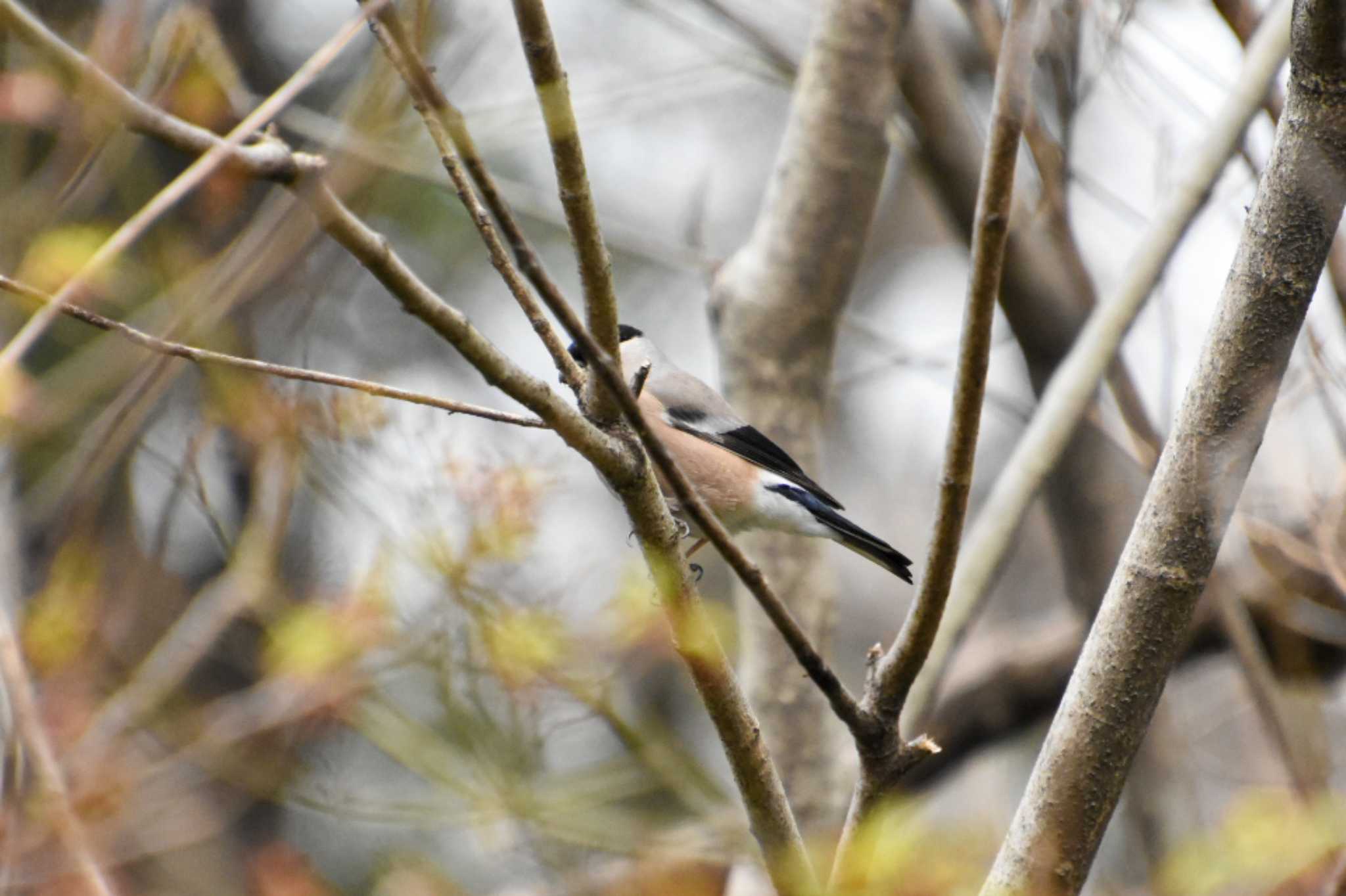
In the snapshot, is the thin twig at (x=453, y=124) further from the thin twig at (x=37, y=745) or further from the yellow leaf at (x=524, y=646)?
the yellow leaf at (x=524, y=646)

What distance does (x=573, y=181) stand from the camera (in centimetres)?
156

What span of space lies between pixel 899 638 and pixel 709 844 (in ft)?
5.90

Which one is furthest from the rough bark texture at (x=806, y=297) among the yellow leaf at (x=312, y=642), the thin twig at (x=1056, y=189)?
the yellow leaf at (x=312, y=642)

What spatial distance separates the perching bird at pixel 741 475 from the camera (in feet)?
12.3

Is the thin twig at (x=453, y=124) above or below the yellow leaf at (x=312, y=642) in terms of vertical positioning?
above

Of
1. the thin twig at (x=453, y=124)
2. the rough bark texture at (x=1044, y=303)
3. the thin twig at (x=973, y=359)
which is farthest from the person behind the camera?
the rough bark texture at (x=1044, y=303)

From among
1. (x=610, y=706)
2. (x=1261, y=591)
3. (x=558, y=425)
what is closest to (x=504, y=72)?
(x=610, y=706)

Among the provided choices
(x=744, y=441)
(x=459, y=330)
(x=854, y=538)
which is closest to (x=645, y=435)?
(x=459, y=330)

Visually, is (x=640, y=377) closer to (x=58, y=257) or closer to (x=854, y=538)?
(x=854, y=538)

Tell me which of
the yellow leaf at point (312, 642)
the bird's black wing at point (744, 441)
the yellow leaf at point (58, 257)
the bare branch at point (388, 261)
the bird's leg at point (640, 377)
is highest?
the yellow leaf at point (58, 257)

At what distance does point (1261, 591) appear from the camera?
4316mm

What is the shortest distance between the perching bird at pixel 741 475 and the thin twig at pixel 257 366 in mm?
1852

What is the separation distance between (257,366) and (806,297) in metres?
2.78

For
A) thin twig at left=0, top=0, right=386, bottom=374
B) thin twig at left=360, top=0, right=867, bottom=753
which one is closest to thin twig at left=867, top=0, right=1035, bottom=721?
thin twig at left=360, top=0, right=867, bottom=753
